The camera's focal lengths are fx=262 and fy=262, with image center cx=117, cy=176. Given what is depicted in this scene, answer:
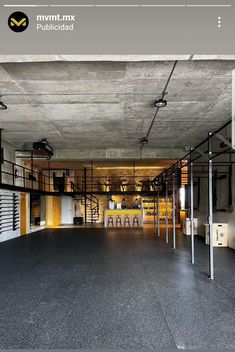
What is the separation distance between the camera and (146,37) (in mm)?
1375

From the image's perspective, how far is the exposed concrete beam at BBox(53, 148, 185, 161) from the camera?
32.5 feet

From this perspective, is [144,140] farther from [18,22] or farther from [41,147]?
[18,22]

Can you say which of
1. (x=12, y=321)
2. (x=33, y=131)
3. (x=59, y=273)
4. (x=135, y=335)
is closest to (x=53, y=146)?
(x=33, y=131)

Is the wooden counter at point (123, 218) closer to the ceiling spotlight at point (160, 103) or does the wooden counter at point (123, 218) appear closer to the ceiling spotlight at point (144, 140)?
the ceiling spotlight at point (144, 140)

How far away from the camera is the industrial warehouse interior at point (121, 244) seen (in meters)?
2.62

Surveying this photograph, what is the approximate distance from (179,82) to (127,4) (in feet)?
10.5

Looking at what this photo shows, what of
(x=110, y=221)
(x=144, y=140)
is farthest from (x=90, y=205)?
(x=144, y=140)

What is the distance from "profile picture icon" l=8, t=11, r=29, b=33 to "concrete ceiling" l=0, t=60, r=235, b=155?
8.04 feet

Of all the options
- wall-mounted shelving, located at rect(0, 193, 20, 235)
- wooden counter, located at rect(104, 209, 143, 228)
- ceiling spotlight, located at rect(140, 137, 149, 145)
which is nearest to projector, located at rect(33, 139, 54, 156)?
wall-mounted shelving, located at rect(0, 193, 20, 235)

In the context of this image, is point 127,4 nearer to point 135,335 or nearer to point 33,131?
point 135,335

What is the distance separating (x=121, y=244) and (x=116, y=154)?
3483mm

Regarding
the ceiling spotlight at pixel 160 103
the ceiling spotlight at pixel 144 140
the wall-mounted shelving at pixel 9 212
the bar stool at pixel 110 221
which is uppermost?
the ceiling spotlight at pixel 160 103

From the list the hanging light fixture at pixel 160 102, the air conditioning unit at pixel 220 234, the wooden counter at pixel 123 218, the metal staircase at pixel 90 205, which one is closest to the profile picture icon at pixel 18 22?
the hanging light fixture at pixel 160 102

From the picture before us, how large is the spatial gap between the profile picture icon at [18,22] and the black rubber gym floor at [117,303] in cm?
240
